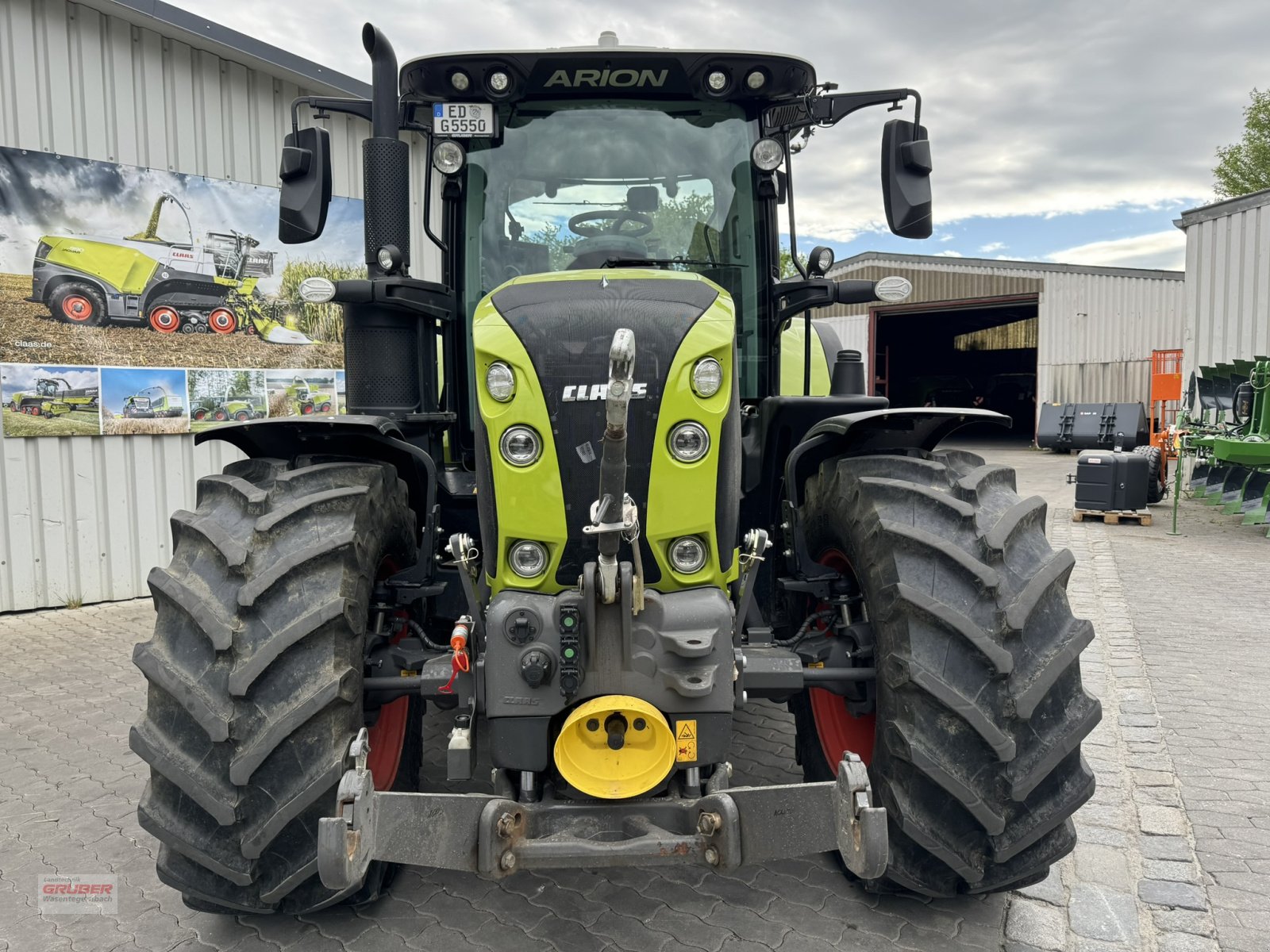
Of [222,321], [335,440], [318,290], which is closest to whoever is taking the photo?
[335,440]

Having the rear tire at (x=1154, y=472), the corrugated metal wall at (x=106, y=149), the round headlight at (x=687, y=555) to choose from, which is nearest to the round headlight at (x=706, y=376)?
the round headlight at (x=687, y=555)

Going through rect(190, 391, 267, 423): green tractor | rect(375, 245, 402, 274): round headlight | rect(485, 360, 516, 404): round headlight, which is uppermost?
rect(375, 245, 402, 274): round headlight

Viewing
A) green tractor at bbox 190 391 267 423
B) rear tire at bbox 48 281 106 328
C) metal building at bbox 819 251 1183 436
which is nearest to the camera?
rear tire at bbox 48 281 106 328

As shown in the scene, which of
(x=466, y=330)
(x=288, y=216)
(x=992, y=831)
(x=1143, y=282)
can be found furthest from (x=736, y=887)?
(x=1143, y=282)

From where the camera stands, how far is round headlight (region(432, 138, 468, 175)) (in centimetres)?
352

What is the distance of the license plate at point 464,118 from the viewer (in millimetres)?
3479

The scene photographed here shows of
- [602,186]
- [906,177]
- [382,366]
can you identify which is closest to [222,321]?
[382,366]

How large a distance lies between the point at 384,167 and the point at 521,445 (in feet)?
5.86

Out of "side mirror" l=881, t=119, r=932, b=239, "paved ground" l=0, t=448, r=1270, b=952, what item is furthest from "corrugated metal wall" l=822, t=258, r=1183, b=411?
"side mirror" l=881, t=119, r=932, b=239

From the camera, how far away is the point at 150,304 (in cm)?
740

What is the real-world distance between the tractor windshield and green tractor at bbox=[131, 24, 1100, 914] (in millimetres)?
784

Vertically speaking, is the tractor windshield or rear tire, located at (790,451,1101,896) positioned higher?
the tractor windshield

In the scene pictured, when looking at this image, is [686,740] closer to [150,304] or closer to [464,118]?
[464,118]

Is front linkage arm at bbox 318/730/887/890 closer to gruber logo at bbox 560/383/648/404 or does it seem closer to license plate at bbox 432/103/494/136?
gruber logo at bbox 560/383/648/404
